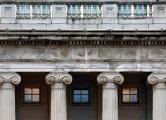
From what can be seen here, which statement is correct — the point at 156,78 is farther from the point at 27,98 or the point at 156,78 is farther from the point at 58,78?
the point at 27,98

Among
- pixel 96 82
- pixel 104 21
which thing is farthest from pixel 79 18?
pixel 96 82

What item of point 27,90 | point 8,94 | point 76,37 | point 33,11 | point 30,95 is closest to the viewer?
point 76,37

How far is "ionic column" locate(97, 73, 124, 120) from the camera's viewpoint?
48969 mm

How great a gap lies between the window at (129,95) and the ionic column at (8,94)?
775 centimetres

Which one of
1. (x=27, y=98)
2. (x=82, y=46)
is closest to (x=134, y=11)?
(x=82, y=46)

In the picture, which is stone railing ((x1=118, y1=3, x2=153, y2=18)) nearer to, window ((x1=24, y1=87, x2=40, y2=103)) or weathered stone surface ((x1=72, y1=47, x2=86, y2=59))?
weathered stone surface ((x1=72, y1=47, x2=86, y2=59))

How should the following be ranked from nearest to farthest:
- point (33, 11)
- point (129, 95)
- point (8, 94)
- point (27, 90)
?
point (8, 94) < point (33, 11) < point (27, 90) < point (129, 95)

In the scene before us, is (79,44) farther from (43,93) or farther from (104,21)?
(43,93)

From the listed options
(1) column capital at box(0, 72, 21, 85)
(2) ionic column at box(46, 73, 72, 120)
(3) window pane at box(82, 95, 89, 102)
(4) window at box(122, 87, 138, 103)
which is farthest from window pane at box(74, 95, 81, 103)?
(1) column capital at box(0, 72, 21, 85)

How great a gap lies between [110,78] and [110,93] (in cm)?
88

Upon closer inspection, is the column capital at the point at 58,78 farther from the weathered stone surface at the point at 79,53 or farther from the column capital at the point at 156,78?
the column capital at the point at 156,78

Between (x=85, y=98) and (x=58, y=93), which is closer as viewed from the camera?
(x=58, y=93)

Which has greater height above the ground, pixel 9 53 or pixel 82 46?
pixel 82 46

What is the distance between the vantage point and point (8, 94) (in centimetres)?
4881
